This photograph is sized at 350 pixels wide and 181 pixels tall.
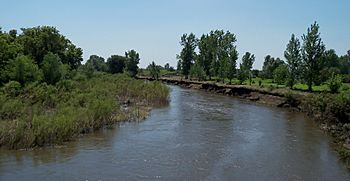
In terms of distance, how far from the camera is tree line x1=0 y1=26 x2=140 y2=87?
3869cm

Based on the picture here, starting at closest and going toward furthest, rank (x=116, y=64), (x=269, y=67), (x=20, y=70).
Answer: (x=20, y=70) → (x=269, y=67) → (x=116, y=64)

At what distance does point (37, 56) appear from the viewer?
59.1 metres

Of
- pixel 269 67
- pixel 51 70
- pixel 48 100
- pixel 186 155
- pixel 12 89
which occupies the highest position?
pixel 269 67

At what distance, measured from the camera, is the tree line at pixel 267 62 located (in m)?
51.3

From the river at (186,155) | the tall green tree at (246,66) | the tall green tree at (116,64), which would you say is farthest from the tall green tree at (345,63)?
the river at (186,155)

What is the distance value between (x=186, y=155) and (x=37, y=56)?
45600 mm

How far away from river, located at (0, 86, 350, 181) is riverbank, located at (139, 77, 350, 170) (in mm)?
868

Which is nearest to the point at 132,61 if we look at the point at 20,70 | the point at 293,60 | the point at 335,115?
the point at 293,60

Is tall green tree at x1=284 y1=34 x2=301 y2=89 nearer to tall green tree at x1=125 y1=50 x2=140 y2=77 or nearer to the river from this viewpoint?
the river

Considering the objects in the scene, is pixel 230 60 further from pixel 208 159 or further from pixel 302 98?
pixel 208 159

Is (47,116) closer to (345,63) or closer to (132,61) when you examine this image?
(132,61)

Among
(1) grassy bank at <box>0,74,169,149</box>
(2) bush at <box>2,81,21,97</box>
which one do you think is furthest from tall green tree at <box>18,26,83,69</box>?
(1) grassy bank at <box>0,74,169,149</box>

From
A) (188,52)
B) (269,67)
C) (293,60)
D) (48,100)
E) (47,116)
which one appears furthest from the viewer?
(188,52)

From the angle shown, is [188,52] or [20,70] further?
[188,52]
